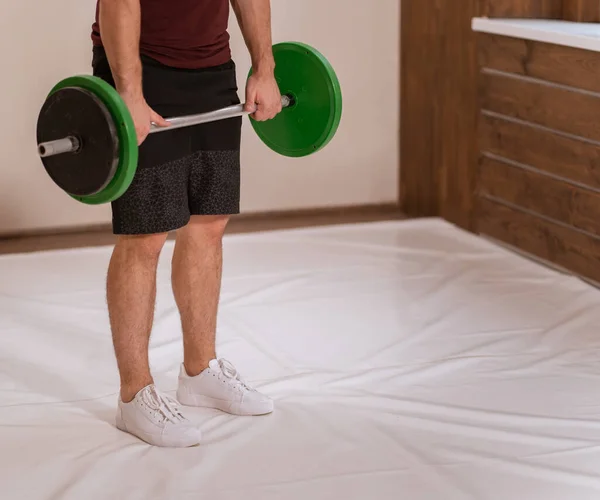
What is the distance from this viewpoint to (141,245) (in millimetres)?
2021

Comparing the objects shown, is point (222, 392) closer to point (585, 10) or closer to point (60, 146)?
point (60, 146)

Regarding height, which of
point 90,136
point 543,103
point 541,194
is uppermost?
point 90,136

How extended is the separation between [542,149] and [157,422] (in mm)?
1797

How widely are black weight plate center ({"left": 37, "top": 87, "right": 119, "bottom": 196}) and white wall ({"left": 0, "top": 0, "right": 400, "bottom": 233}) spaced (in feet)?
6.30

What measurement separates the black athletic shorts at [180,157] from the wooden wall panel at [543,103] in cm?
138

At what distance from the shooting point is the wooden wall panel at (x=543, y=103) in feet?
10.1

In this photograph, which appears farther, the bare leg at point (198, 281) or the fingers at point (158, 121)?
the bare leg at point (198, 281)

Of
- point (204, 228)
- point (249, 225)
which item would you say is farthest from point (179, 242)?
point (249, 225)

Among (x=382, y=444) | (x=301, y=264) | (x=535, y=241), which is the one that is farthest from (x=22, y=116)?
(x=382, y=444)

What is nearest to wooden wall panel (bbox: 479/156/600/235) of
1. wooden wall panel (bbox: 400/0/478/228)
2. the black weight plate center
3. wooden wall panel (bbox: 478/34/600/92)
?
wooden wall panel (bbox: 400/0/478/228)

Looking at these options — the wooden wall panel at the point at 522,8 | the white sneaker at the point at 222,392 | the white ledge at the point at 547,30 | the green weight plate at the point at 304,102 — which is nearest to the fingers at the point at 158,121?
the green weight plate at the point at 304,102

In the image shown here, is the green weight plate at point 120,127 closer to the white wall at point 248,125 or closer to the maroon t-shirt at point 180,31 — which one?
the maroon t-shirt at point 180,31

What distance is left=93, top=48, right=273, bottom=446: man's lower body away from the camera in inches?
78.0

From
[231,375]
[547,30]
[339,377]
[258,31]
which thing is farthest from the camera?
[547,30]
